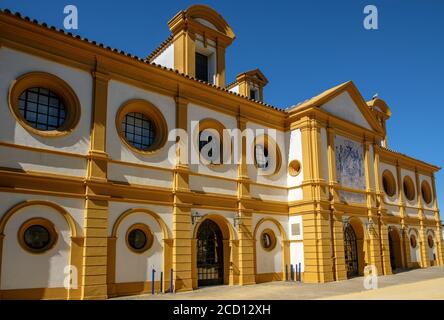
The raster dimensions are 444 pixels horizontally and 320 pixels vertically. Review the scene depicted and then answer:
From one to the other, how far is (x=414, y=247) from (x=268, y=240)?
1580cm

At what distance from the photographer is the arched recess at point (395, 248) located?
2895 cm

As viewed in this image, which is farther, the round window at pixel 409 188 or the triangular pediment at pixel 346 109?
the round window at pixel 409 188

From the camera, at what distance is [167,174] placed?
16703 mm

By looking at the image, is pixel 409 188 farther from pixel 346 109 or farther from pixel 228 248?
pixel 228 248

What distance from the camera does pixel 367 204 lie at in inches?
941

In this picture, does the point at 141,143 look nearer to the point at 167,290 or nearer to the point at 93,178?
the point at 93,178

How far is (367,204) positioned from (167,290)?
13.3 meters

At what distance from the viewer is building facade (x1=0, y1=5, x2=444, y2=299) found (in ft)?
43.3

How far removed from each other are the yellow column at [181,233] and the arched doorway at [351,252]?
32.8 ft

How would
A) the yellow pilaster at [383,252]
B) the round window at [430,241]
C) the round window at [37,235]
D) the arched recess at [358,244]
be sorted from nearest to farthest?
the round window at [37,235] → the arched recess at [358,244] → the yellow pilaster at [383,252] → the round window at [430,241]

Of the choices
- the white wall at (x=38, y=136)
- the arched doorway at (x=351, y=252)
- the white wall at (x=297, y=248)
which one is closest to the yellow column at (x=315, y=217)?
the white wall at (x=297, y=248)

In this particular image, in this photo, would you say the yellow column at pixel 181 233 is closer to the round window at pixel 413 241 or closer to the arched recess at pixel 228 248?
the arched recess at pixel 228 248

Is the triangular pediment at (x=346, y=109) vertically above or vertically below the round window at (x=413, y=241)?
above

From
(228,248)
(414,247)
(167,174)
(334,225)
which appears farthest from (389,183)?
(167,174)
